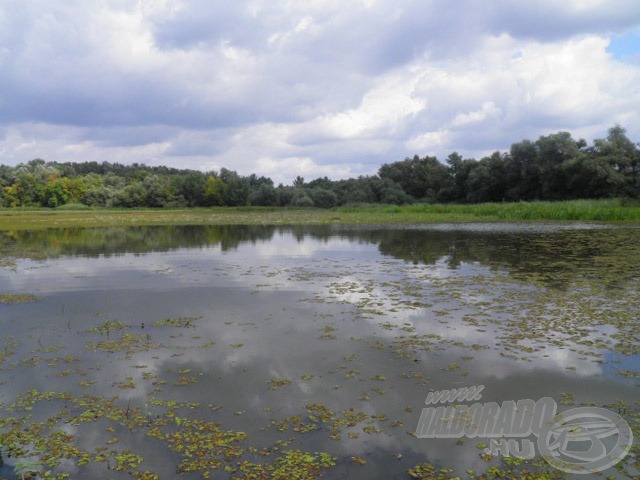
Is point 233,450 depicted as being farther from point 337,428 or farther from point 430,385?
point 430,385

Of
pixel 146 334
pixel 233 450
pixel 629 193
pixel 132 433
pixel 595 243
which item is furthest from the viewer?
pixel 629 193

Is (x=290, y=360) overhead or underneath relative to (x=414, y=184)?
underneath

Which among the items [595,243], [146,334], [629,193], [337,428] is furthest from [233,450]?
[629,193]

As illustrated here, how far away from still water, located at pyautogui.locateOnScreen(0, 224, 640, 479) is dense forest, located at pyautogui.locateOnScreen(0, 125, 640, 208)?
50.4m

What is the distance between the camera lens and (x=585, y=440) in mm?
5066

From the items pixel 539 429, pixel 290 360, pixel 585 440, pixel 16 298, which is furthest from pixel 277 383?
pixel 16 298

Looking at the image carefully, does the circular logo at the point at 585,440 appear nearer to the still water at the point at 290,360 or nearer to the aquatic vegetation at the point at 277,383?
the still water at the point at 290,360

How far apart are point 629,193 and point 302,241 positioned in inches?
1824

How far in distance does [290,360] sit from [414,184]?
95516 mm

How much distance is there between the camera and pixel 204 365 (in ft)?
24.1

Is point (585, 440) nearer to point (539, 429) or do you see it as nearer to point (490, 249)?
point (539, 429)

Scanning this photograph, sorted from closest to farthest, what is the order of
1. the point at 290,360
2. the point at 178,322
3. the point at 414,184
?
1. the point at 290,360
2. the point at 178,322
3. the point at 414,184

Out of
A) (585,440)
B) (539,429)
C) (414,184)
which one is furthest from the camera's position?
(414,184)

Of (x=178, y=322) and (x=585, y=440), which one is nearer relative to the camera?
(x=585, y=440)
